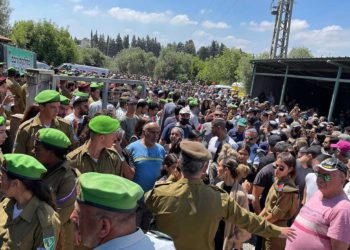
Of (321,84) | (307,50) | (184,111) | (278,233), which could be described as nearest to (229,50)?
(307,50)

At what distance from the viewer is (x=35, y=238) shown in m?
2.05

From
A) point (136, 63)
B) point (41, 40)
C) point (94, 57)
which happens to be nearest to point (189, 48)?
point (94, 57)

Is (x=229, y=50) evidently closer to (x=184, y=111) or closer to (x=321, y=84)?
(x=321, y=84)

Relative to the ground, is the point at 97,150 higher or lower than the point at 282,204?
higher

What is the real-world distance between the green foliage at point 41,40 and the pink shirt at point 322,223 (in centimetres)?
4444

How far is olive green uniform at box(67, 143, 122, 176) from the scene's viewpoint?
10.2ft

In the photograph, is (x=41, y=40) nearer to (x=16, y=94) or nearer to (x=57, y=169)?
(x=16, y=94)

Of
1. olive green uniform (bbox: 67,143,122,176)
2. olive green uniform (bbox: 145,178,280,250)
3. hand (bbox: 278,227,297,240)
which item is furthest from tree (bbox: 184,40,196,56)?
olive green uniform (bbox: 145,178,280,250)

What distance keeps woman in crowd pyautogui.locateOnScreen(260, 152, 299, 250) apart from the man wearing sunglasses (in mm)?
522

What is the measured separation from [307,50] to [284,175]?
212ft

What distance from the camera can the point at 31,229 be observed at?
6.70ft

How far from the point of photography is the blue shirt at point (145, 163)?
4004 mm

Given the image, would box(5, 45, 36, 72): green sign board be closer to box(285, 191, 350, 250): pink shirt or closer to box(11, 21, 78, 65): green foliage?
box(285, 191, 350, 250): pink shirt

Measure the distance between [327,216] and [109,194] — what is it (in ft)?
6.79
